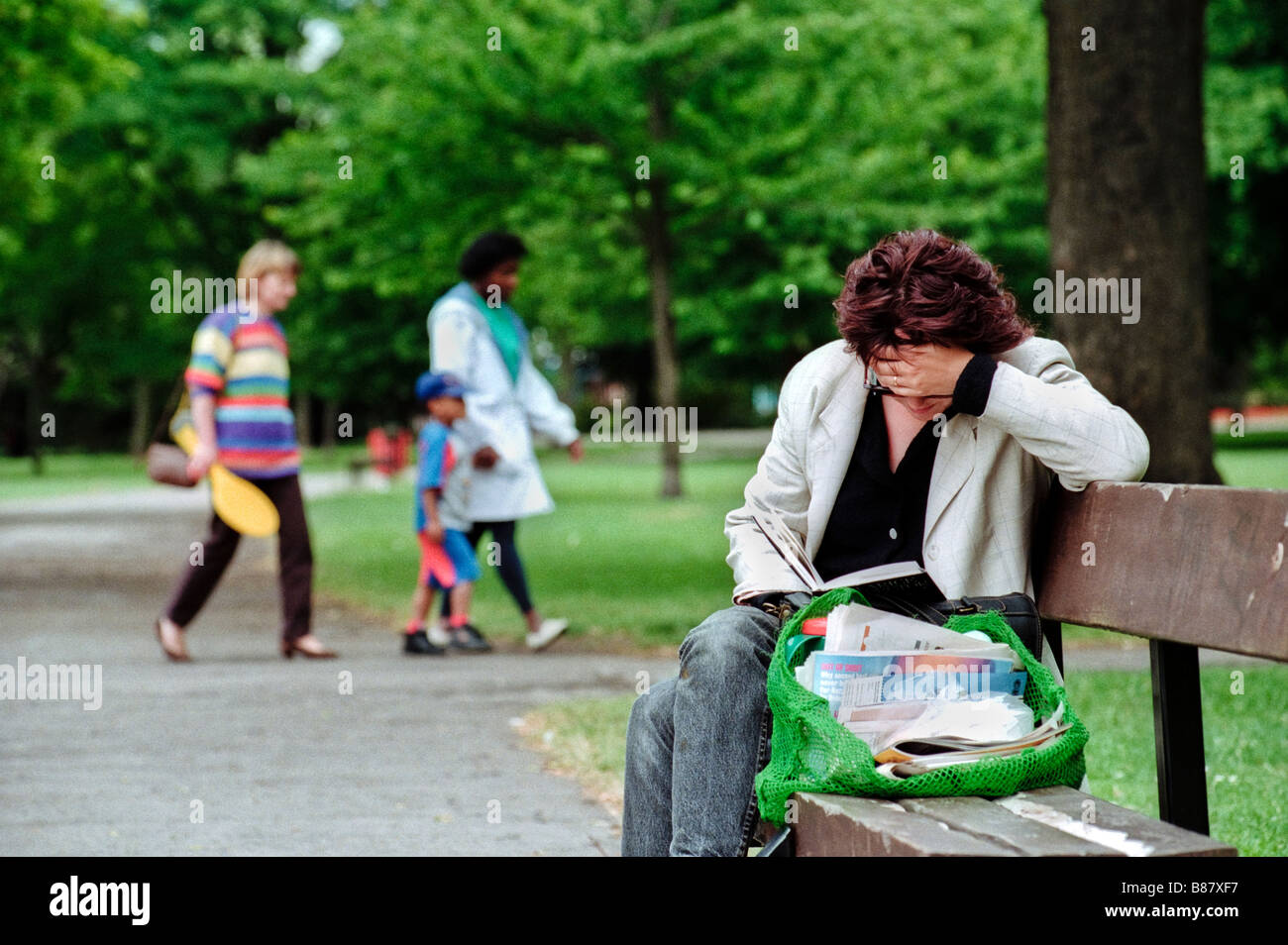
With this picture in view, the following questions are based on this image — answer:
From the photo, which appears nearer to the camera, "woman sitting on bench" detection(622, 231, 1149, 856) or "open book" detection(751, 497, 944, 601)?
"woman sitting on bench" detection(622, 231, 1149, 856)

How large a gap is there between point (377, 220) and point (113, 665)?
13.7 m

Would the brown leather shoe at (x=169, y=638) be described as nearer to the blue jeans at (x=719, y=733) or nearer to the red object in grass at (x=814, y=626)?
the blue jeans at (x=719, y=733)

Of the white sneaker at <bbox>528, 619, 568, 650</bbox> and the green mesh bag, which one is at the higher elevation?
the green mesh bag

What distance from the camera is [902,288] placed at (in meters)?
3.15

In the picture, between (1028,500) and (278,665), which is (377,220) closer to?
(278,665)

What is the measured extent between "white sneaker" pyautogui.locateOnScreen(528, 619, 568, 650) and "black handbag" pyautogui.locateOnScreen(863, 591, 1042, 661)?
18.0ft

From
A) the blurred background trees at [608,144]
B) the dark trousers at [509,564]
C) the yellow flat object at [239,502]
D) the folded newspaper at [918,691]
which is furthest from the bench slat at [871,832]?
the blurred background trees at [608,144]

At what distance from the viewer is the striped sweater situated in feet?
26.1

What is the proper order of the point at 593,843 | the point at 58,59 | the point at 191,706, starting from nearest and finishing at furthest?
the point at 593,843
the point at 191,706
the point at 58,59

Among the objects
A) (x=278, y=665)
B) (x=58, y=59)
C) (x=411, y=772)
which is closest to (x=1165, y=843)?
(x=411, y=772)

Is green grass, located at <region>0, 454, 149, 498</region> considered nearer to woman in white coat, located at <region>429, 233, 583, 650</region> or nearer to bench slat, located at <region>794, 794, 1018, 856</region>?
woman in white coat, located at <region>429, 233, 583, 650</region>

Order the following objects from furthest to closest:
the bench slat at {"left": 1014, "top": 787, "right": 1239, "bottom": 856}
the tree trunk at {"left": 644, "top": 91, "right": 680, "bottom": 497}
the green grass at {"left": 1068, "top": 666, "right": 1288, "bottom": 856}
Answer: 1. the tree trunk at {"left": 644, "top": 91, "right": 680, "bottom": 497}
2. the green grass at {"left": 1068, "top": 666, "right": 1288, "bottom": 856}
3. the bench slat at {"left": 1014, "top": 787, "right": 1239, "bottom": 856}

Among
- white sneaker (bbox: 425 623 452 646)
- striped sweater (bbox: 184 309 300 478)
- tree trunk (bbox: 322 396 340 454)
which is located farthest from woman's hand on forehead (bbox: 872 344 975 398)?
tree trunk (bbox: 322 396 340 454)

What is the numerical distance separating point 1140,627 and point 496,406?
5.74 m
